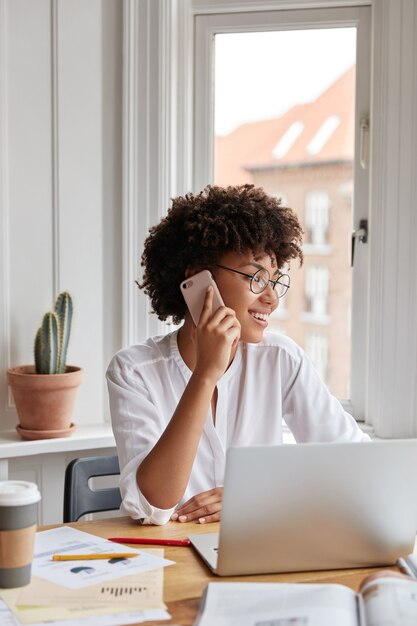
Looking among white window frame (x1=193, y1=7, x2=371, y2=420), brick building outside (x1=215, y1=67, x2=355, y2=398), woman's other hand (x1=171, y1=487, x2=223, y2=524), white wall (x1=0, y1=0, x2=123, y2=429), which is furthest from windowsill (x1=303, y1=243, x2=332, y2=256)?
woman's other hand (x1=171, y1=487, x2=223, y2=524)

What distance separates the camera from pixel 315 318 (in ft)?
9.55

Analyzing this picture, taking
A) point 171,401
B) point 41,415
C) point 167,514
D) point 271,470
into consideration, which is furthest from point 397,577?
point 41,415

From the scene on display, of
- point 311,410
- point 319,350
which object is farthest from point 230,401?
point 319,350

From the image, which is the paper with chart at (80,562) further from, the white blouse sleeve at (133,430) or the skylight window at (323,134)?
the skylight window at (323,134)

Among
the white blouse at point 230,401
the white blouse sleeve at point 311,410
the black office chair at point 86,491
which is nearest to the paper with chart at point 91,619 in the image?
the white blouse at point 230,401

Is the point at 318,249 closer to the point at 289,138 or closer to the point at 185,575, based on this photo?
the point at 289,138

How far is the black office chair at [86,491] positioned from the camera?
1.87 meters

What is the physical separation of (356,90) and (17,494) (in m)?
2.08

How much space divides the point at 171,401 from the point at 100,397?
1006 millimetres

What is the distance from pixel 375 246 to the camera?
2.73 meters

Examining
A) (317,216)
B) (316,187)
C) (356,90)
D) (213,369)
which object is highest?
(356,90)

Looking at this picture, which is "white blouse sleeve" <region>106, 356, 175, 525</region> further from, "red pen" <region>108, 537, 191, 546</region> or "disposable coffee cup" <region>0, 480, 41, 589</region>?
"disposable coffee cup" <region>0, 480, 41, 589</region>

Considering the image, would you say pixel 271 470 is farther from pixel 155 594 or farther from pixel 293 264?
pixel 293 264

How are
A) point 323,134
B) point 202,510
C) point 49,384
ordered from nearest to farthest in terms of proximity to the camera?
point 202,510, point 49,384, point 323,134
